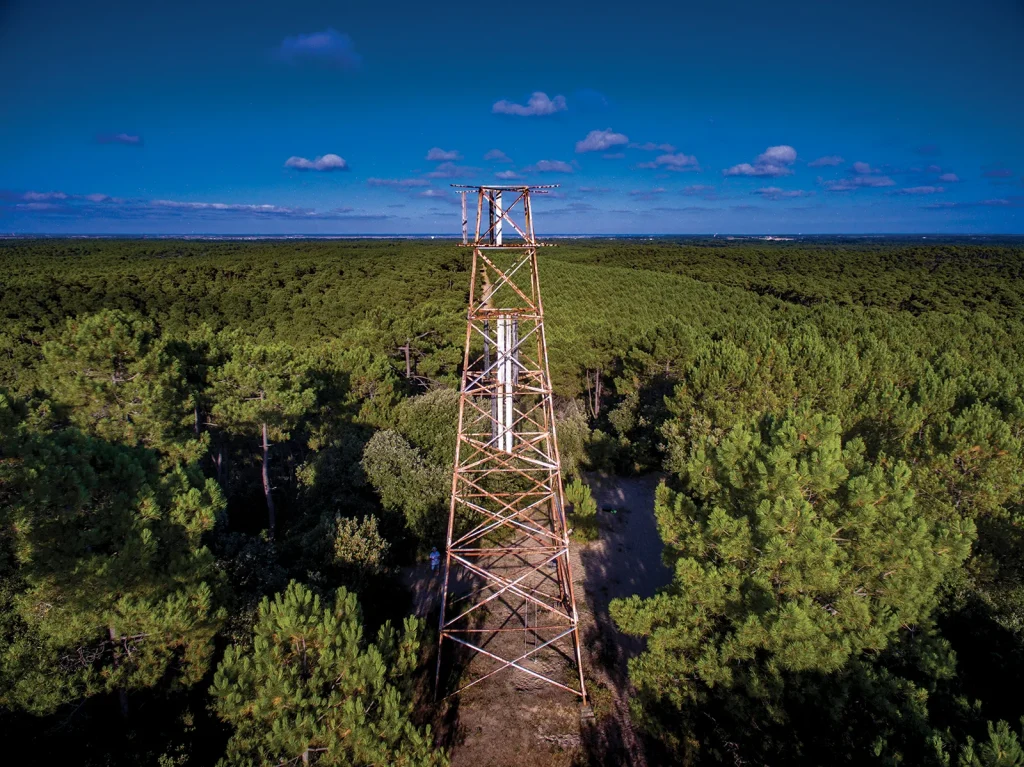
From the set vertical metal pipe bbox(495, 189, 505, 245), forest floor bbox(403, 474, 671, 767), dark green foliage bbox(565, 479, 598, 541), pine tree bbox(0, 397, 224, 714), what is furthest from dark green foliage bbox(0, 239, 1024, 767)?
vertical metal pipe bbox(495, 189, 505, 245)

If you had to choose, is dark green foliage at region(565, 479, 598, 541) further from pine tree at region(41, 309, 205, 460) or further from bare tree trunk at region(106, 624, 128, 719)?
bare tree trunk at region(106, 624, 128, 719)

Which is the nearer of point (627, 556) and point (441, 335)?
point (627, 556)

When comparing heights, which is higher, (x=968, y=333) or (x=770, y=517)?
(x=968, y=333)

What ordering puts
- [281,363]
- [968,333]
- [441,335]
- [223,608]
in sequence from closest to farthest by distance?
1. [223,608]
2. [281,363]
3. [968,333]
4. [441,335]

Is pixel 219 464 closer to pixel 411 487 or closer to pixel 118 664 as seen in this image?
pixel 411 487

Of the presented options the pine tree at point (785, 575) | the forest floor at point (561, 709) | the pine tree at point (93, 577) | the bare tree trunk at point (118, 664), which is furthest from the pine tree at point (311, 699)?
the pine tree at point (785, 575)

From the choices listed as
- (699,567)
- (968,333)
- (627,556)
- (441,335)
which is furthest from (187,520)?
(968,333)

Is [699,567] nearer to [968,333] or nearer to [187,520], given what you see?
[187,520]

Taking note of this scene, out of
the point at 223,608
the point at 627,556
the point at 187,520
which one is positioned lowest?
the point at 627,556

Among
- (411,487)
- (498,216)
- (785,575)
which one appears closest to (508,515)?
(411,487)
